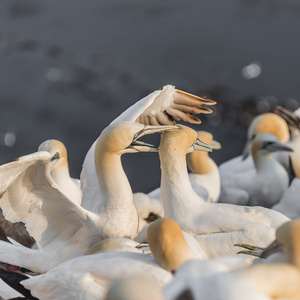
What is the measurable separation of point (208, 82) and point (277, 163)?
205 inches

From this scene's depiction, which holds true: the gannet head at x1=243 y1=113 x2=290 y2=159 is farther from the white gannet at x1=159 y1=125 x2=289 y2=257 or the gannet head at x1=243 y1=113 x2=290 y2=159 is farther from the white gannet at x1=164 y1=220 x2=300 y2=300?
the white gannet at x1=164 y1=220 x2=300 y2=300

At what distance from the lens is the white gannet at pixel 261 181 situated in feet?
22.2

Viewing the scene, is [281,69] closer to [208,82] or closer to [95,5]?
[208,82]

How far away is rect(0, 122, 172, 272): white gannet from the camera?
191 inches

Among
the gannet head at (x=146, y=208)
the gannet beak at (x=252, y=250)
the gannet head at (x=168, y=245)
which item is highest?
the gannet head at (x=168, y=245)

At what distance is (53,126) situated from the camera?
11125 mm

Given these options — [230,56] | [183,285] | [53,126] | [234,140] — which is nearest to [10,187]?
[183,285]

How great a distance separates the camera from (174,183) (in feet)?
16.9

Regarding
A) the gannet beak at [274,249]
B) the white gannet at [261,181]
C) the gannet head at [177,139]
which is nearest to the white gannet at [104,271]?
the gannet beak at [274,249]

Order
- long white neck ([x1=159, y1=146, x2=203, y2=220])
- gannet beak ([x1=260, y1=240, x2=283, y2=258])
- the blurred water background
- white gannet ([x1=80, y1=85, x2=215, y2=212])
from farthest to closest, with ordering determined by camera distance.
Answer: the blurred water background → white gannet ([x1=80, y1=85, x2=215, y2=212]) → long white neck ([x1=159, y1=146, x2=203, y2=220]) → gannet beak ([x1=260, y1=240, x2=283, y2=258])

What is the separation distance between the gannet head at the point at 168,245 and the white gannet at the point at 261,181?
118 inches

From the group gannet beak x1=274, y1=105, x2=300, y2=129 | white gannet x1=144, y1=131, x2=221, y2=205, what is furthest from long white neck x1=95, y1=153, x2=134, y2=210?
gannet beak x1=274, y1=105, x2=300, y2=129

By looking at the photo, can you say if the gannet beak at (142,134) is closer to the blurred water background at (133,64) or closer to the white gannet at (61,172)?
the white gannet at (61,172)

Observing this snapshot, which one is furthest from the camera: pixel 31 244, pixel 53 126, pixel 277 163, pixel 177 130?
pixel 53 126
